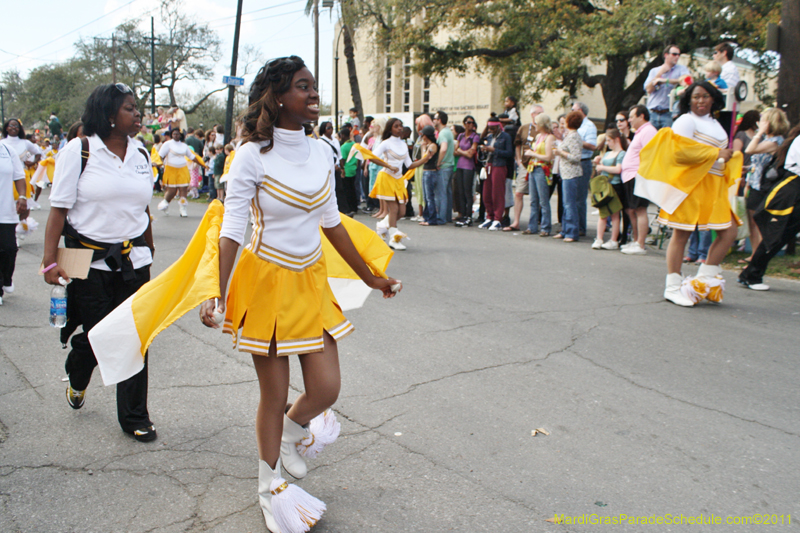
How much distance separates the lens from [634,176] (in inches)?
367

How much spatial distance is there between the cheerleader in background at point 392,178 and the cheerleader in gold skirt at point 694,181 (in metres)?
4.20

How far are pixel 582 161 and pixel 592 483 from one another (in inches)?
329

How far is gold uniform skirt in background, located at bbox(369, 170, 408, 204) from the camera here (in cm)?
998

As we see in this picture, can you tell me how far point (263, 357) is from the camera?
281cm

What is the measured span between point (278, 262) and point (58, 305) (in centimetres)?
171

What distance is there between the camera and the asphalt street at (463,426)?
2996 mm

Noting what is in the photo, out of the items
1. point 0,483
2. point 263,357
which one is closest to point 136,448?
point 0,483

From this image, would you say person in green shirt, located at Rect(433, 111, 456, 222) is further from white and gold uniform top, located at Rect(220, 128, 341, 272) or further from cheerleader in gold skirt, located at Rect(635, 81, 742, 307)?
white and gold uniform top, located at Rect(220, 128, 341, 272)

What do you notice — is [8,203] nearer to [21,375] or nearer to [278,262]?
[21,375]

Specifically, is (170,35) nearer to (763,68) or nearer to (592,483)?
(763,68)

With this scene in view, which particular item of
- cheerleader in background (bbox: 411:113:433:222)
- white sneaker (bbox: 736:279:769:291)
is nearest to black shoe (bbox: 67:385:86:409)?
white sneaker (bbox: 736:279:769:291)

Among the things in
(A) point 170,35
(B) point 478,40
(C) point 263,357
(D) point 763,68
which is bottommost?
(C) point 263,357

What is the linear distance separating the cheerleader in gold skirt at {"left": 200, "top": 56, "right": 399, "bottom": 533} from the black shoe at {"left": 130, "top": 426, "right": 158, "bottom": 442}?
116cm

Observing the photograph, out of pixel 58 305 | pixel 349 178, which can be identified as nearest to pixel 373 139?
pixel 349 178
